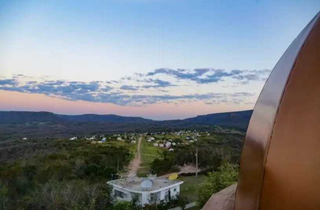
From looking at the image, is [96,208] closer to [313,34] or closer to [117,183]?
[117,183]

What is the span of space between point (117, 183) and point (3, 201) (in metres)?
8.44

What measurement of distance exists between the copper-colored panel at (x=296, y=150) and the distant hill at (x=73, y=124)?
145 ft

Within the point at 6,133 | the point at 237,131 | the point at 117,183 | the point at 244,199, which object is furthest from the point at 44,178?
the point at 237,131

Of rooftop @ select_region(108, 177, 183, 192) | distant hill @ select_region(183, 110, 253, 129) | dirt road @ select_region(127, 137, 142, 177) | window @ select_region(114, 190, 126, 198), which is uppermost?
distant hill @ select_region(183, 110, 253, 129)

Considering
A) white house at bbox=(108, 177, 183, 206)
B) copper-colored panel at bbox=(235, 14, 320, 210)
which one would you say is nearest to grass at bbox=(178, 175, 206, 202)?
white house at bbox=(108, 177, 183, 206)

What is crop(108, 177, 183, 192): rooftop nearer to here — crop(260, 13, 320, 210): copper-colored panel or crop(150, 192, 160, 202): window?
crop(150, 192, 160, 202): window

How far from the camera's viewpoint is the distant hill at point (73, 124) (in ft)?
175

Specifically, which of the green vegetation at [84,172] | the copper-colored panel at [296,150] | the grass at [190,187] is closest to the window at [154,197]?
the green vegetation at [84,172]

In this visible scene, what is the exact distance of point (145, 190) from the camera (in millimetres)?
21297

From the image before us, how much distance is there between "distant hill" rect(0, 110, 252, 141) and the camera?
53.4m

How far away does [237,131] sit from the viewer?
211 ft

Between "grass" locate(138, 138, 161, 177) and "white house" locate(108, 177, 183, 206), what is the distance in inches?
356

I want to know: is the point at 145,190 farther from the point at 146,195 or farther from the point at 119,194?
the point at 119,194

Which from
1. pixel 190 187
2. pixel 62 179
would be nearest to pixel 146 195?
pixel 62 179
